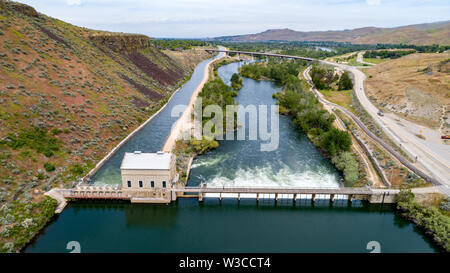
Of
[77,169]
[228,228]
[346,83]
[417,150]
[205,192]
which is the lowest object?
[228,228]

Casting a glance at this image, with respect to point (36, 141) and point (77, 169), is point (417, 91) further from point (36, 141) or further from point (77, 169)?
point (36, 141)

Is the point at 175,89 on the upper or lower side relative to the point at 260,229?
upper

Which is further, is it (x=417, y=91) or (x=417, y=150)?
(x=417, y=91)

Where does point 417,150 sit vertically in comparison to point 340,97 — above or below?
below

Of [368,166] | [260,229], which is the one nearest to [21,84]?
[260,229]

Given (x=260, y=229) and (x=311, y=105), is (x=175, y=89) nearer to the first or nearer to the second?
(x=311, y=105)

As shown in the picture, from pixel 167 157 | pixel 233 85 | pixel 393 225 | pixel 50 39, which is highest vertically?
pixel 50 39

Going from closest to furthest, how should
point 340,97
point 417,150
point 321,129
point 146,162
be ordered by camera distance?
point 146,162, point 417,150, point 321,129, point 340,97

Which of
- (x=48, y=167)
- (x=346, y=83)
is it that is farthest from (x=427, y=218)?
(x=346, y=83)
